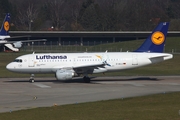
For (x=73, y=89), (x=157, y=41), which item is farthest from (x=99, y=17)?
(x=73, y=89)

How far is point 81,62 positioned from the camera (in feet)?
178

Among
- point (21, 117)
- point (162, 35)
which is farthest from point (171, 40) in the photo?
point (21, 117)

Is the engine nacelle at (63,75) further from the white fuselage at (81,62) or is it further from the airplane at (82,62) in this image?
the white fuselage at (81,62)

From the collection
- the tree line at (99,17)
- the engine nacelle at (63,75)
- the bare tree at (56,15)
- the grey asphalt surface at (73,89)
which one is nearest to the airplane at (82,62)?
the engine nacelle at (63,75)

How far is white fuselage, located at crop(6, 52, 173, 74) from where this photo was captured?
53.3 m

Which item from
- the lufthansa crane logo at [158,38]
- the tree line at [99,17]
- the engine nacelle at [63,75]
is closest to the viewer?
the engine nacelle at [63,75]

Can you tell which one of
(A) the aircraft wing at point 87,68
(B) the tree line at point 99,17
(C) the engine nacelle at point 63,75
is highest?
(B) the tree line at point 99,17

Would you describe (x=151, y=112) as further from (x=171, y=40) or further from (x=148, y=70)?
(x=171, y=40)

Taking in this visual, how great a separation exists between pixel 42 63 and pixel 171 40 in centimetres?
6927

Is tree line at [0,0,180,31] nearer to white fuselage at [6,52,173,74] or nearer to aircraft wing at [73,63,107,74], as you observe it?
white fuselage at [6,52,173,74]

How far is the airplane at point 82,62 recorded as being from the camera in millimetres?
53281

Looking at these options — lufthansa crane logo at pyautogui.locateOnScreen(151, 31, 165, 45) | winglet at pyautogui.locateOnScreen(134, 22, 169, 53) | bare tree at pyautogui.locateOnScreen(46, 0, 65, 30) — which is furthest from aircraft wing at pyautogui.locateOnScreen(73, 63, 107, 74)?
bare tree at pyautogui.locateOnScreen(46, 0, 65, 30)

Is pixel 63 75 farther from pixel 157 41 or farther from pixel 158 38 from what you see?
pixel 158 38

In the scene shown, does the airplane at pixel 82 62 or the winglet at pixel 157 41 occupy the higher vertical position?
the winglet at pixel 157 41
